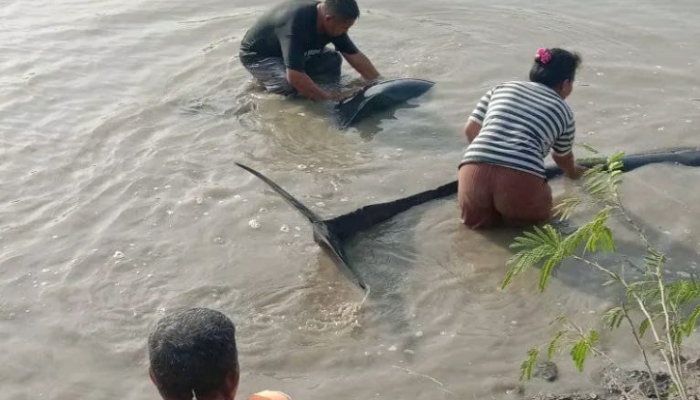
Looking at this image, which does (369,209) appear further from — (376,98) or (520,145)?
(376,98)

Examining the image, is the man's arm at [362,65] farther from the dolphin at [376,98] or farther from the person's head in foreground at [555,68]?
the person's head in foreground at [555,68]

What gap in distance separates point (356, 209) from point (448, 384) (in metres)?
1.56

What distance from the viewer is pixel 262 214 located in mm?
5035

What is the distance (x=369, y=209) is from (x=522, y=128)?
104cm

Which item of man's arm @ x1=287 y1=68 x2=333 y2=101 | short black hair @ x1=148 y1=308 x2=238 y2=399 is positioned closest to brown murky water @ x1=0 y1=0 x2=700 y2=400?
man's arm @ x1=287 y1=68 x2=333 y2=101

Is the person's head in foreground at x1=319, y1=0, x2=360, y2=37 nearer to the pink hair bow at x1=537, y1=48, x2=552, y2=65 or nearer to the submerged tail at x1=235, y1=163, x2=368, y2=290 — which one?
the pink hair bow at x1=537, y1=48, x2=552, y2=65

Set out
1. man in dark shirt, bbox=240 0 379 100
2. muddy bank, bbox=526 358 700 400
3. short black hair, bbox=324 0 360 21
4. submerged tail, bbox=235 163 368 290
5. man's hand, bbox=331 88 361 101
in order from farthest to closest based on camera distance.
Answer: man's hand, bbox=331 88 361 101, man in dark shirt, bbox=240 0 379 100, short black hair, bbox=324 0 360 21, submerged tail, bbox=235 163 368 290, muddy bank, bbox=526 358 700 400

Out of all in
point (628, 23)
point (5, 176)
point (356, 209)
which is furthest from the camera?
point (628, 23)

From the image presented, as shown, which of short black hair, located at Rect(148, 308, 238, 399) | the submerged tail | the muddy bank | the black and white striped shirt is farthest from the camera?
the black and white striped shirt

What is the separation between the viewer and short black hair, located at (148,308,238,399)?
2.07 meters

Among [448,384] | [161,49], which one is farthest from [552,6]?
[448,384]

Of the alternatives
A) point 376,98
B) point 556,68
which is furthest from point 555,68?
point 376,98

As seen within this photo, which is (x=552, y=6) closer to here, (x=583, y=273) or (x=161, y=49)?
(x=161, y=49)

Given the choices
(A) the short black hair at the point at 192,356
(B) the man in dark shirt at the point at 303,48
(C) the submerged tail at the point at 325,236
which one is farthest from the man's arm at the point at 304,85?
(A) the short black hair at the point at 192,356
